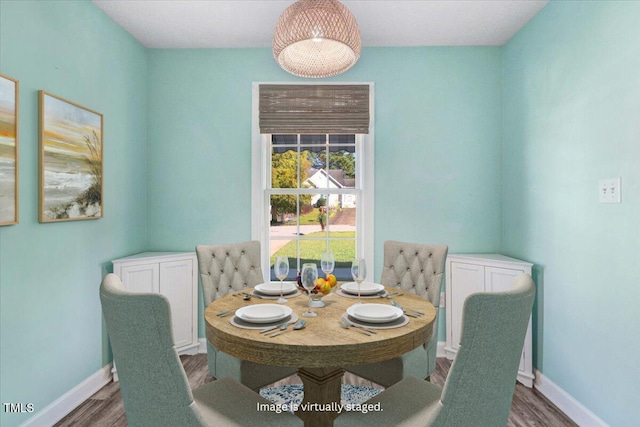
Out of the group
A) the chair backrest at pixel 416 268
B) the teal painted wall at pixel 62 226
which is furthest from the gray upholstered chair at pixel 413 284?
the teal painted wall at pixel 62 226

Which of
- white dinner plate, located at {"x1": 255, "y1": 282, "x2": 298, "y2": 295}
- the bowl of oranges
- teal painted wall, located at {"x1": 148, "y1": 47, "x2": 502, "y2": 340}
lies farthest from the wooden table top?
teal painted wall, located at {"x1": 148, "y1": 47, "x2": 502, "y2": 340}

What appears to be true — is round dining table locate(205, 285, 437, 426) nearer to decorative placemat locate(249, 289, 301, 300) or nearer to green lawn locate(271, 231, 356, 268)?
decorative placemat locate(249, 289, 301, 300)

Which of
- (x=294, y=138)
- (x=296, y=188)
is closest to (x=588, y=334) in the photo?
(x=296, y=188)

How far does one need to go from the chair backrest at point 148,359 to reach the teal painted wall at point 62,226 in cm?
125

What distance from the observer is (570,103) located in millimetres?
2262

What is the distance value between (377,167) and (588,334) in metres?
1.92

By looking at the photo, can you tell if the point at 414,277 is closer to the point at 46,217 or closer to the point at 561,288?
the point at 561,288

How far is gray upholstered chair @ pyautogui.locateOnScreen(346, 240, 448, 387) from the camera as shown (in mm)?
1829

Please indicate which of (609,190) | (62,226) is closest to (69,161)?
(62,226)

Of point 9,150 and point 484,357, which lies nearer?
point 484,357

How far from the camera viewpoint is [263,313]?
57.0 inches

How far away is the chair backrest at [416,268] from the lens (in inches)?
85.0

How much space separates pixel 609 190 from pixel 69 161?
129 inches

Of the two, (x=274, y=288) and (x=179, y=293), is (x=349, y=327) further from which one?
(x=179, y=293)
